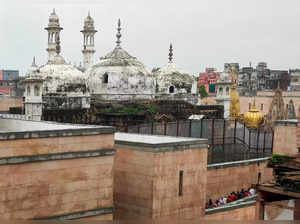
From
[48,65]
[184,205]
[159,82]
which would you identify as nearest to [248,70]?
[159,82]

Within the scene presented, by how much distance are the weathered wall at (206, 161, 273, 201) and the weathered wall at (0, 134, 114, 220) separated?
507 cm

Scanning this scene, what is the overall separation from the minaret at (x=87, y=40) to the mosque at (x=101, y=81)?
265 centimetres

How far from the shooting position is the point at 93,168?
1208 cm

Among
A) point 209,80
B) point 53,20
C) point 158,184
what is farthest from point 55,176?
point 209,80

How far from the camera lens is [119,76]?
30.6 m

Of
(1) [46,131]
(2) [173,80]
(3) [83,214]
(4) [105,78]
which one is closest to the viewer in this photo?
(1) [46,131]

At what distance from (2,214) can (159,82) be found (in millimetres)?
24506

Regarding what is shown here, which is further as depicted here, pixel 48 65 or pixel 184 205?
pixel 48 65

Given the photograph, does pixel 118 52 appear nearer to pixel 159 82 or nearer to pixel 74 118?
pixel 159 82

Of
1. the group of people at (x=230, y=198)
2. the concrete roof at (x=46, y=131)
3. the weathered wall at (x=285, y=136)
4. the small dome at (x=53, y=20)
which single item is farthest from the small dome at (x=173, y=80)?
the concrete roof at (x=46, y=131)

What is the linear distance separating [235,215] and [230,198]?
4.85 feet

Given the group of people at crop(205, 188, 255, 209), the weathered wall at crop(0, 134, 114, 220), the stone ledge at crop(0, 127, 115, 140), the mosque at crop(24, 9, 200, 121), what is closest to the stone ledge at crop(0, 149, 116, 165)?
the weathered wall at crop(0, 134, 114, 220)

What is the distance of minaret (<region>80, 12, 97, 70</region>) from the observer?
37844mm

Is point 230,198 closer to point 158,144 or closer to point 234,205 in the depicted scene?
point 234,205
